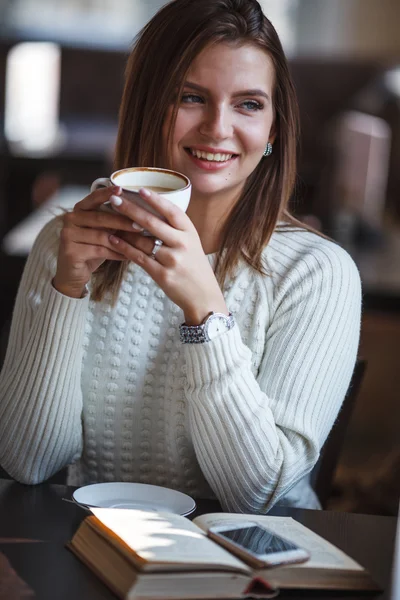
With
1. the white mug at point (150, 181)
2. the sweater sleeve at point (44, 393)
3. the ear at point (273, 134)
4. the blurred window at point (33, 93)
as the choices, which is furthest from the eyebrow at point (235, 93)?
the blurred window at point (33, 93)

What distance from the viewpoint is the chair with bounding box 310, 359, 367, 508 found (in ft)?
5.31

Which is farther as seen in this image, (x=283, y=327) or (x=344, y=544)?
(x=283, y=327)

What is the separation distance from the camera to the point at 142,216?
1180mm

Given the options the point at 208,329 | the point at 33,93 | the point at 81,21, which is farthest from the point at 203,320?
the point at 81,21

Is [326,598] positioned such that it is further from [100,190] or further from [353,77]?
[353,77]

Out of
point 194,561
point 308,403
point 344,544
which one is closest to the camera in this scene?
point 194,561

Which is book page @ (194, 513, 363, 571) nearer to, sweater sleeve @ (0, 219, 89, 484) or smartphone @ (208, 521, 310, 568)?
smartphone @ (208, 521, 310, 568)

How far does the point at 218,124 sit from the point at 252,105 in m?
0.09

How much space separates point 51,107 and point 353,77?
2262 mm

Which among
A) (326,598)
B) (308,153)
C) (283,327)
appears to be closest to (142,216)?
(283,327)

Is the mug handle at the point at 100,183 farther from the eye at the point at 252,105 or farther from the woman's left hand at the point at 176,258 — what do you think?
the eye at the point at 252,105

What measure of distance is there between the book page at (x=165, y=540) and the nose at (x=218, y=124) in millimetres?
629

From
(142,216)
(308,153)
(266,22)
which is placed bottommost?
(308,153)

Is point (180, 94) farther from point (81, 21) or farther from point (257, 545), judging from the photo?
point (81, 21)
